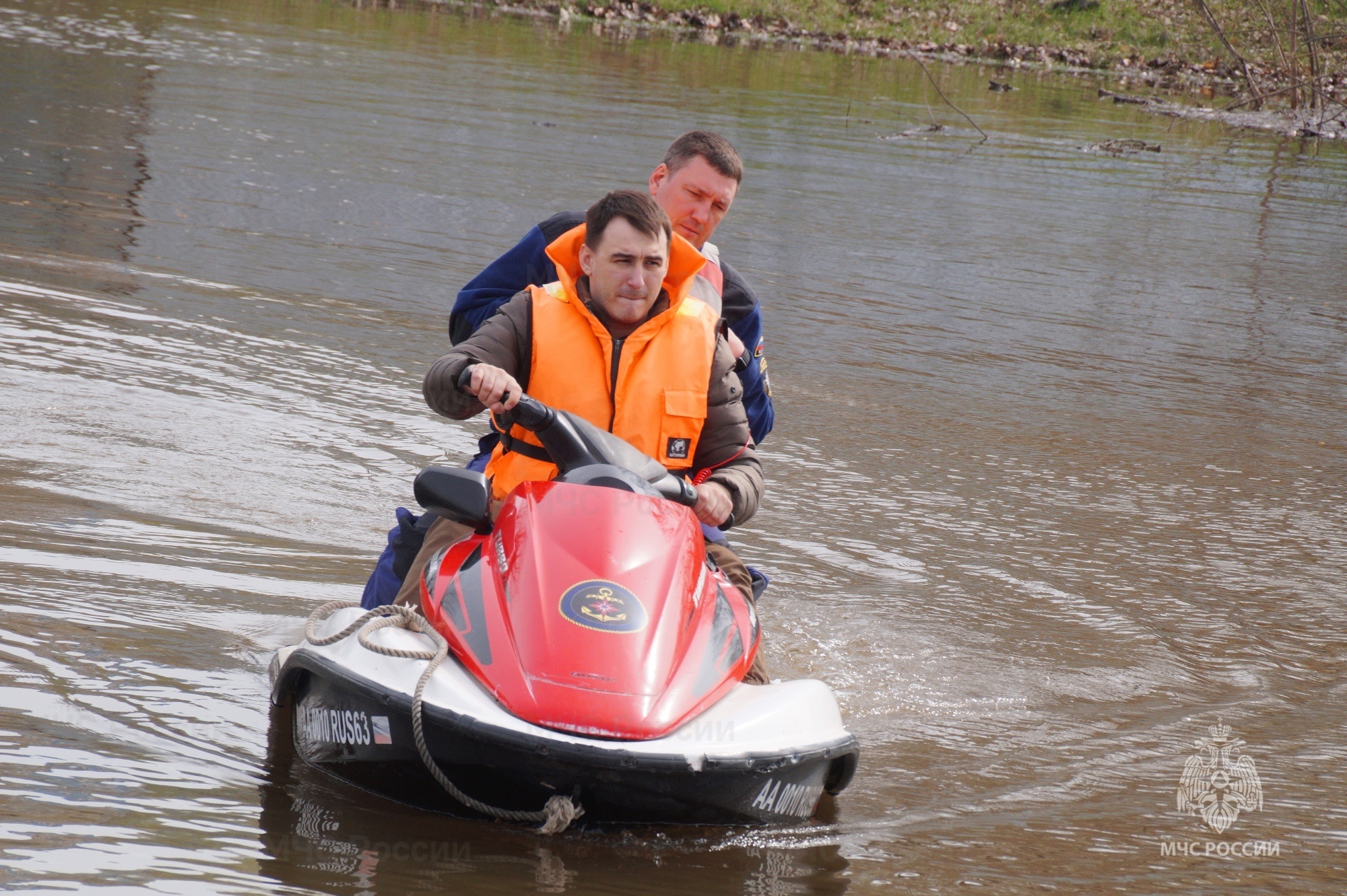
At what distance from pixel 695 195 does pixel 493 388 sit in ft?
5.35

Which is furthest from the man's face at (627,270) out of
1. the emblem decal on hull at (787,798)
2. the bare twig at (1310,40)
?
the bare twig at (1310,40)

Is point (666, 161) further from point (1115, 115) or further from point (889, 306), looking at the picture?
point (1115, 115)

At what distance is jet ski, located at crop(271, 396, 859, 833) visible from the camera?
2807 mm

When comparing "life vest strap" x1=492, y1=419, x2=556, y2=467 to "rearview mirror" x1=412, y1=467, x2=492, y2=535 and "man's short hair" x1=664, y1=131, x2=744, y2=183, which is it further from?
"man's short hair" x1=664, y1=131, x2=744, y2=183

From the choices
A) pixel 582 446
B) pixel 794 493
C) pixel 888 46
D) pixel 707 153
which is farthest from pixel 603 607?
pixel 888 46

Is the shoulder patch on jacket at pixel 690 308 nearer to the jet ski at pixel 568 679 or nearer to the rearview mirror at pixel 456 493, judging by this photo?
the jet ski at pixel 568 679

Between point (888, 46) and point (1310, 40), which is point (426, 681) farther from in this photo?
point (888, 46)

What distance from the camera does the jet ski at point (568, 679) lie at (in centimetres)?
281

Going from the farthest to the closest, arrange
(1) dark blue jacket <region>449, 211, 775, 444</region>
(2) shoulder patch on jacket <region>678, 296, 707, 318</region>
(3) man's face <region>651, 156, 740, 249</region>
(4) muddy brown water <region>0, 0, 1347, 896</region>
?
1. (3) man's face <region>651, 156, 740, 249</region>
2. (1) dark blue jacket <region>449, 211, 775, 444</region>
3. (2) shoulder patch on jacket <region>678, 296, 707, 318</region>
4. (4) muddy brown water <region>0, 0, 1347, 896</region>

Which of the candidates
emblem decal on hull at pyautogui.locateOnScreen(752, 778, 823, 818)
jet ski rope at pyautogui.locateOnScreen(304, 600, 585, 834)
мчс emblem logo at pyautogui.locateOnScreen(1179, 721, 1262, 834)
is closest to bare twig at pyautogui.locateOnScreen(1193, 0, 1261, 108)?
мчс emblem logo at pyautogui.locateOnScreen(1179, 721, 1262, 834)

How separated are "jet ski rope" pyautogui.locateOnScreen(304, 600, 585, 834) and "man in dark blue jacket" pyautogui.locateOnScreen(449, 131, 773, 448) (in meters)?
1.41

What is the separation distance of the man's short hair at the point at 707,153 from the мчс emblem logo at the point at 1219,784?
Answer: 7.60ft

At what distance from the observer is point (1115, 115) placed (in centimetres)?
2617

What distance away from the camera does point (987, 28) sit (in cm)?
4409
